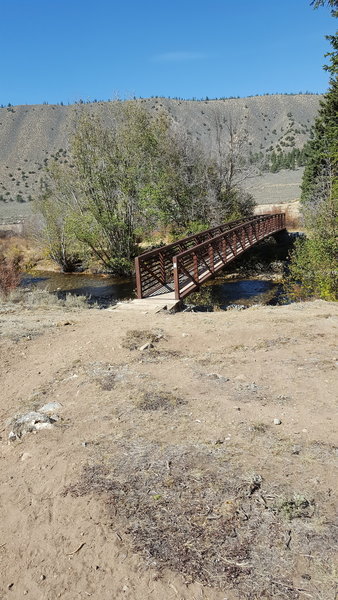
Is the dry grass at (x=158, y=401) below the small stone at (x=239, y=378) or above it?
above

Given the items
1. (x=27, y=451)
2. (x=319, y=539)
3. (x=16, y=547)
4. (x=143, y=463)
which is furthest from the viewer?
(x=27, y=451)

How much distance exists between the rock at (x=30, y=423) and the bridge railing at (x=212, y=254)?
282 inches

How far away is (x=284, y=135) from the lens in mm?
98188

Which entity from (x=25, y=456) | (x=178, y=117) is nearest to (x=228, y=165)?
(x=25, y=456)

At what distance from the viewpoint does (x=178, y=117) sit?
5784 cm

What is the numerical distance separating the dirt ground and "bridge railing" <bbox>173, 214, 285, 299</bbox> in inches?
214

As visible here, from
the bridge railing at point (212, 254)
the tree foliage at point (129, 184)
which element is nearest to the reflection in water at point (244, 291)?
the bridge railing at point (212, 254)

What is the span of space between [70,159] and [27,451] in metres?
20.1

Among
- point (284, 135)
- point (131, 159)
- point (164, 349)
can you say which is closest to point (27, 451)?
point (164, 349)

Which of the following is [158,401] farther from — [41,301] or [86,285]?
[86,285]

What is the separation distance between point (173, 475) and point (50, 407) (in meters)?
2.21

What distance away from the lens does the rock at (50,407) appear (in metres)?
5.04

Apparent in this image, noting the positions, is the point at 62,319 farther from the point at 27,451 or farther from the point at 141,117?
the point at 141,117

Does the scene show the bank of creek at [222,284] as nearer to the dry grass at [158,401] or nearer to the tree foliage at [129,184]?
the tree foliage at [129,184]
